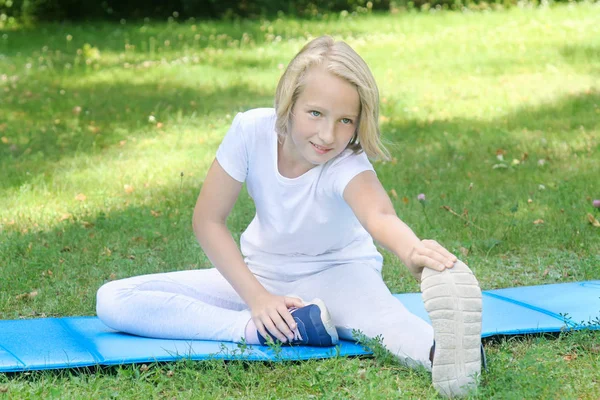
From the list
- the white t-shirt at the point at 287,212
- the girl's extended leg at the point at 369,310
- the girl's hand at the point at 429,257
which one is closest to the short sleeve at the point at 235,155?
the white t-shirt at the point at 287,212

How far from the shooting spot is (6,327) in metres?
3.11

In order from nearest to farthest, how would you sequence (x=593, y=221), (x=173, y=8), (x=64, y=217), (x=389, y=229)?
1. (x=389, y=229)
2. (x=593, y=221)
3. (x=64, y=217)
4. (x=173, y=8)

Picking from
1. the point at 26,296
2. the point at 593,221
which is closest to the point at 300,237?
the point at 26,296

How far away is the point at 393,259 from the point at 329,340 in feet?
4.31

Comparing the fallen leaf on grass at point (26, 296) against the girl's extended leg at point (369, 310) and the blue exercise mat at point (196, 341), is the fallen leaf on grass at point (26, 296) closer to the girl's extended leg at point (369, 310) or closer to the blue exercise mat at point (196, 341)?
the blue exercise mat at point (196, 341)

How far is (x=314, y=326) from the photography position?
2775mm

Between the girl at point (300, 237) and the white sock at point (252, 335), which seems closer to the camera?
the girl at point (300, 237)

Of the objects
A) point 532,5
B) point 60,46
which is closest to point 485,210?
point 60,46

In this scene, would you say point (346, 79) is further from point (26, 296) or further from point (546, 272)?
point (26, 296)

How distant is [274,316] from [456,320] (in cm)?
69

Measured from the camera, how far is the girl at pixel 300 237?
8.86ft

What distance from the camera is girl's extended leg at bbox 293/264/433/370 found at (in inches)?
106

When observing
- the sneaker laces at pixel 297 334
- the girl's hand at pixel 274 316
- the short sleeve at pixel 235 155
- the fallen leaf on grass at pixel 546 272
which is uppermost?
the short sleeve at pixel 235 155

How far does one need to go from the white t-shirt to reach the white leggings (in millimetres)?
59
